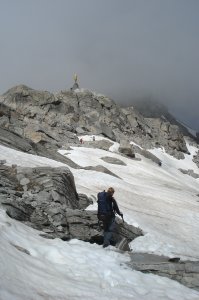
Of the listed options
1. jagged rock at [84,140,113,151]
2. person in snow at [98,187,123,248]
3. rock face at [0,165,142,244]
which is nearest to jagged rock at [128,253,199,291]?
person in snow at [98,187,123,248]

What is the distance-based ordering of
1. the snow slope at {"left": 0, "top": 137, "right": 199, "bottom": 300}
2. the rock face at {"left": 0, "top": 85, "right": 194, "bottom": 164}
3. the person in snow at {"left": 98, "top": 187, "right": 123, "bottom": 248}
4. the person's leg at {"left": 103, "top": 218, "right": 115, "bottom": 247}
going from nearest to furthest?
the snow slope at {"left": 0, "top": 137, "right": 199, "bottom": 300} < the person's leg at {"left": 103, "top": 218, "right": 115, "bottom": 247} < the person in snow at {"left": 98, "top": 187, "right": 123, "bottom": 248} < the rock face at {"left": 0, "top": 85, "right": 194, "bottom": 164}

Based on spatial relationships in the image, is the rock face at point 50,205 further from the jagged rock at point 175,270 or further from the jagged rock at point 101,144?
the jagged rock at point 101,144

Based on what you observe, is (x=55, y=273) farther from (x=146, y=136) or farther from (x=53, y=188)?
(x=146, y=136)

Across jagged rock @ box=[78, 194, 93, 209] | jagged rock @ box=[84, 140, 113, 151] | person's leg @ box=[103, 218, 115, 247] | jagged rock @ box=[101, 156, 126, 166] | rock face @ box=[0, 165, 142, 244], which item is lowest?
jagged rock @ box=[84, 140, 113, 151]

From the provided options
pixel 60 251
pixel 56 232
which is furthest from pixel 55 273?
pixel 56 232

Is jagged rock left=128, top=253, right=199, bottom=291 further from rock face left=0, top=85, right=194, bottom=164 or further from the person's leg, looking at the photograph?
rock face left=0, top=85, right=194, bottom=164

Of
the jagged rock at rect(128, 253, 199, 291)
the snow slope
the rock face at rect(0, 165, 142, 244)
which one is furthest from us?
the rock face at rect(0, 165, 142, 244)

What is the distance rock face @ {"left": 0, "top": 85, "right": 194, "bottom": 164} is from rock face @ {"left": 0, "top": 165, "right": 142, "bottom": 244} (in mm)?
34533

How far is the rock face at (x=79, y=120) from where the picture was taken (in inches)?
2761

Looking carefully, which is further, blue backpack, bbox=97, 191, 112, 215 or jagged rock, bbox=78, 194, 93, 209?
jagged rock, bbox=78, 194, 93, 209

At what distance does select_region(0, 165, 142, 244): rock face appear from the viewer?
649 inches

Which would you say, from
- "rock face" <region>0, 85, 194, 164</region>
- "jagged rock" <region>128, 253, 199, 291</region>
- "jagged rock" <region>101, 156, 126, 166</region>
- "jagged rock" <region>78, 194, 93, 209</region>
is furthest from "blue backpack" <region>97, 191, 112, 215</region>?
"rock face" <region>0, 85, 194, 164</region>

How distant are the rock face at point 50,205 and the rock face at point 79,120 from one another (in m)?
34.5

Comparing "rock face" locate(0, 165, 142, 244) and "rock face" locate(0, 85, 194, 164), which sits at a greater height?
"rock face" locate(0, 165, 142, 244)
